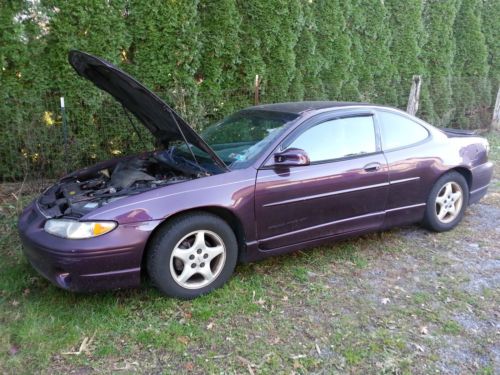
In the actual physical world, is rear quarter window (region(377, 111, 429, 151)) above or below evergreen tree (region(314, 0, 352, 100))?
below

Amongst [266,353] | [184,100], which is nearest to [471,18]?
[184,100]

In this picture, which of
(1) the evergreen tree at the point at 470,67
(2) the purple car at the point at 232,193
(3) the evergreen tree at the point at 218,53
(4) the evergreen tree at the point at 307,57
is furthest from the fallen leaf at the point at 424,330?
(1) the evergreen tree at the point at 470,67

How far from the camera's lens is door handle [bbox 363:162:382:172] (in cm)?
396

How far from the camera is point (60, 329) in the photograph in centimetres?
296

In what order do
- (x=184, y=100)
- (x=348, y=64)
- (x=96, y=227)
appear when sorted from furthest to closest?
(x=348, y=64)
(x=184, y=100)
(x=96, y=227)

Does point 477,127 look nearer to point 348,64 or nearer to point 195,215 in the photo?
point 348,64

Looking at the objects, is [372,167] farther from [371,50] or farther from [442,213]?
[371,50]

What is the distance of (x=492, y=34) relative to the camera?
11.0 meters

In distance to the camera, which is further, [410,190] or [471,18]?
[471,18]

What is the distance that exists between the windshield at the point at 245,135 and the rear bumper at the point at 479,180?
2.38 metres

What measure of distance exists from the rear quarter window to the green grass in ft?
3.71

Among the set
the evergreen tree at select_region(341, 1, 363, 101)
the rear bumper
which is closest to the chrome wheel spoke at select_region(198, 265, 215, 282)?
the rear bumper

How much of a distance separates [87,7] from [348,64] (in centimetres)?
480

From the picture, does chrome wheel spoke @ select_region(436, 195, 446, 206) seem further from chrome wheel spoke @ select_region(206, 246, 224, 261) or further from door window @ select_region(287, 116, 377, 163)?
chrome wheel spoke @ select_region(206, 246, 224, 261)
